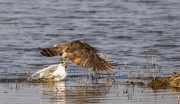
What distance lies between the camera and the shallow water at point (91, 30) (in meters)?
14.8

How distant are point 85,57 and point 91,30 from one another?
9.11 meters

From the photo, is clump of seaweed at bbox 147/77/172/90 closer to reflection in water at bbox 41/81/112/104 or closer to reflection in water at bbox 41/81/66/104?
reflection in water at bbox 41/81/112/104

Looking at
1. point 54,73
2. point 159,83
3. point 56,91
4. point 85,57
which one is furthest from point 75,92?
point 54,73

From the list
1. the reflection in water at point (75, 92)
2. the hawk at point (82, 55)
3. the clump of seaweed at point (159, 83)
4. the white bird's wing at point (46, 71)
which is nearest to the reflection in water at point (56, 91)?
the reflection in water at point (75, 92)

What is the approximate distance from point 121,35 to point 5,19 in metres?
4.82

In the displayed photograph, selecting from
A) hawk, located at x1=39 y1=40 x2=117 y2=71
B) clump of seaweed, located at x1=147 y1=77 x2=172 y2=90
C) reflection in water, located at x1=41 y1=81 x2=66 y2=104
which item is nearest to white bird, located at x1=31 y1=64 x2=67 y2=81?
reflection in water, located at x1=41 y1=81 x2=66 y2=104

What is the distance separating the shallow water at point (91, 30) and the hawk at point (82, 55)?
104 cm

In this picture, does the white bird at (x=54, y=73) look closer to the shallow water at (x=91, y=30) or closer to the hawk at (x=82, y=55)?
the hawk at (x=82, y=55)

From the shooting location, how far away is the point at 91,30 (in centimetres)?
2042

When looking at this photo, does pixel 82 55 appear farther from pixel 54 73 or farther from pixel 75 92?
pixel 75 92

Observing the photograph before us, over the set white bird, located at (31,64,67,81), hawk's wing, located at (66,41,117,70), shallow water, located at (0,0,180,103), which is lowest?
white bird, located at (31,64,67,81)

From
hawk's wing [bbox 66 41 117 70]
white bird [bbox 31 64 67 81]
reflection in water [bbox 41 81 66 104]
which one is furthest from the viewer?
white bird [bbox 31 64 67 81]

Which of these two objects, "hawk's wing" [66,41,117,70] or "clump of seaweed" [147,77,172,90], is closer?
"clump of seaweed" [147,77,172,90]

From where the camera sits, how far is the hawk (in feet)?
36.6
